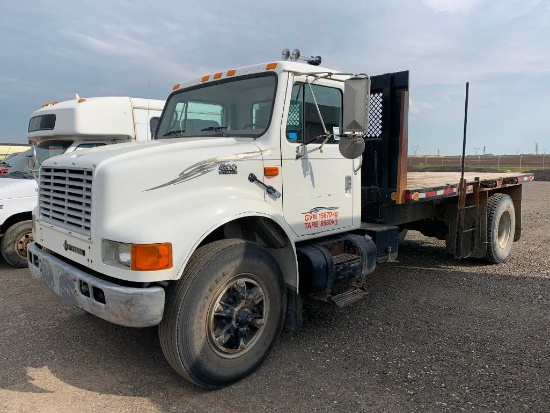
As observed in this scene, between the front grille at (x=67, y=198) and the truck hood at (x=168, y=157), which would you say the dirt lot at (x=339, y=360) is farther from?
the truck hood at (x=168, y=157)

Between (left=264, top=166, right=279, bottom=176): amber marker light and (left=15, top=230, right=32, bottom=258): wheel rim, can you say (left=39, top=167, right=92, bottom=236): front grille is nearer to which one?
(left=264, top=166, right=279, bottom=176): amber marker light

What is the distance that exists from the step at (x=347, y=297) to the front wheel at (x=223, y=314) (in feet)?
2.11

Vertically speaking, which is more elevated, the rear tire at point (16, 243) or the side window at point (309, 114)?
the side window at point (309, 114)

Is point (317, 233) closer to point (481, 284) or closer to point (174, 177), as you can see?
point (174, 177)

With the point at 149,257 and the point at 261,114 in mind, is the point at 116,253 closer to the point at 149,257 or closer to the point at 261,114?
the point at 149,257

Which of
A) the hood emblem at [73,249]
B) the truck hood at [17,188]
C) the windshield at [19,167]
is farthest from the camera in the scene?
the windshield at [19,167]

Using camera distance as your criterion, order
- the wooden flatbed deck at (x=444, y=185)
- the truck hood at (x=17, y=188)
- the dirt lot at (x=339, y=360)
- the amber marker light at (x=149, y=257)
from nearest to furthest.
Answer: the amber marker light at (x=149, y=257) < the dirt lot at (x=339, y=360) < the wooden flatbed deck at (x=444, y=185) < the truck hood at (x=17, y=188)

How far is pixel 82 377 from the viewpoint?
11.4ft

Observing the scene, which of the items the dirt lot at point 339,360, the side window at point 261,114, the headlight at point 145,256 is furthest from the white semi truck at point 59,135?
the headlight at point 145,256

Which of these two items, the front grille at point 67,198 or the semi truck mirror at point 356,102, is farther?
the semi truck mirror at point 356,102

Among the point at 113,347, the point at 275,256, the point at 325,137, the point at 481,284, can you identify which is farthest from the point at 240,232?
the point at 481,284

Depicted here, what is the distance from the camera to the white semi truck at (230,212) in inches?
118

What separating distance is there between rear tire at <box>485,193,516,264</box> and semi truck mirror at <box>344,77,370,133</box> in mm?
4033

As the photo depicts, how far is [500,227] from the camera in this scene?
7.12m
